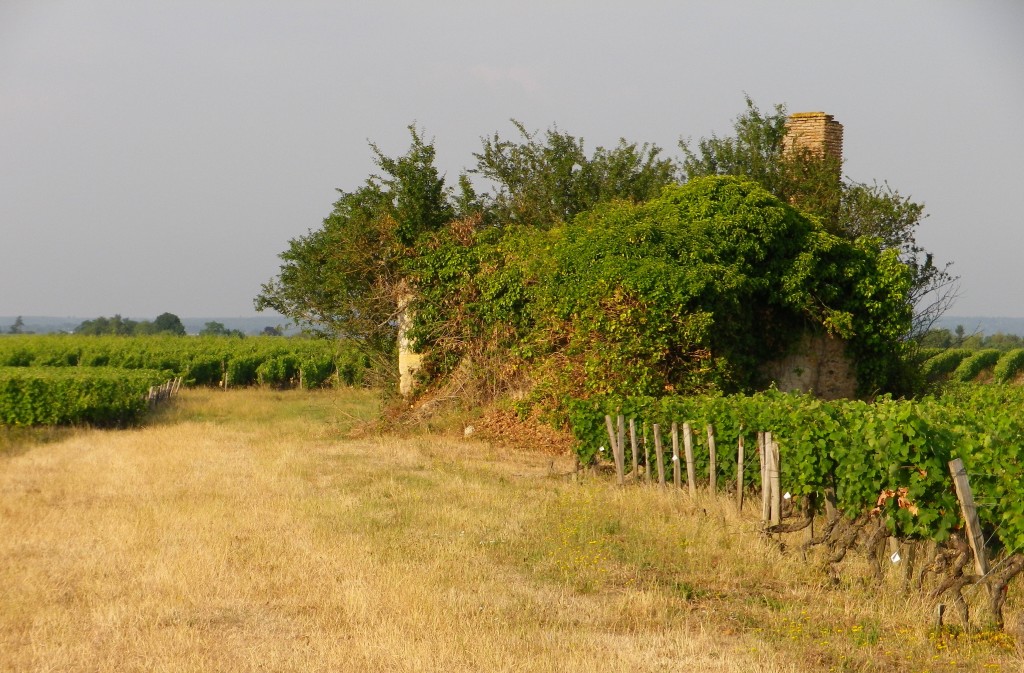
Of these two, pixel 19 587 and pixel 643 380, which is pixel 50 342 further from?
pixel 19 587

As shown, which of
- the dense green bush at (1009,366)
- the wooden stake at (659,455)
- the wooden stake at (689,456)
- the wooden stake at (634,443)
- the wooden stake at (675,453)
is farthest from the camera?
the dense green bush at (1009,366)

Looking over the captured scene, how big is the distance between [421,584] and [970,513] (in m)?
4.90

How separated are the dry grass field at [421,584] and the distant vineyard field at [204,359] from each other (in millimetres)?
27930

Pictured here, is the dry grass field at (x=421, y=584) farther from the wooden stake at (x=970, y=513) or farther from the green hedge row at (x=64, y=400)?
the green hedge row at (x=64, y=400)

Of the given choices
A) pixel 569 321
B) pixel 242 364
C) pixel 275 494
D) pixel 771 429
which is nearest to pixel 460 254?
pixel 569 321

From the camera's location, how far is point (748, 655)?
7375 mm

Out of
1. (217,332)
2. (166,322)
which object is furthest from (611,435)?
(166,322)

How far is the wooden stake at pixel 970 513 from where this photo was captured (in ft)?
26.2

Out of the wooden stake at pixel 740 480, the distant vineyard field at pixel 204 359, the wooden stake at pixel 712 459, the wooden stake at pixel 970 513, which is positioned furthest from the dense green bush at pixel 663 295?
the distant vineyard field at pixel 204 359

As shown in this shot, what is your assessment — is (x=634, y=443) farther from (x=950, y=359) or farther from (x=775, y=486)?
(x=950, y=359)

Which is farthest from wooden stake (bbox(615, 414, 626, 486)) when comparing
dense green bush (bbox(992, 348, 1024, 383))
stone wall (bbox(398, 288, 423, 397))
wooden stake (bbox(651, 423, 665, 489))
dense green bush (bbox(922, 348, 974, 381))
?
dense green bush (bbox(992, 348, 1024, 383))

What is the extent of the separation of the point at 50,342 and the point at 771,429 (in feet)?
154

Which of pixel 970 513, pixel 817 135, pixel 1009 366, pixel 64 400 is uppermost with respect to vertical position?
pixel 817 135

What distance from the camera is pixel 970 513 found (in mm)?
8016
